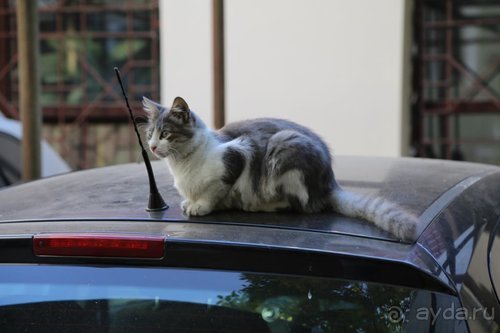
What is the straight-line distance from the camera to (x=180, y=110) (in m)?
2.31

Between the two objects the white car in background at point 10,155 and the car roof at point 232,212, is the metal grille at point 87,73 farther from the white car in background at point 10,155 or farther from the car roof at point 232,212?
the car roof at point 232,212

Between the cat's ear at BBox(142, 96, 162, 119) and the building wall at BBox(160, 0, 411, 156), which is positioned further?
the building wall at BBox(160, 0, 411, 156)

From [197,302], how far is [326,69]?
5243 millimetres

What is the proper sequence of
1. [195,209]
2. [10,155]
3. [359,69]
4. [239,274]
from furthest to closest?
[359,69] < [10,155] < [195,209] < [239,274]

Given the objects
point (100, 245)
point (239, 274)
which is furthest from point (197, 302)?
point (100, 245)

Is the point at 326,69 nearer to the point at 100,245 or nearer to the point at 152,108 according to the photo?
the point at 152,108

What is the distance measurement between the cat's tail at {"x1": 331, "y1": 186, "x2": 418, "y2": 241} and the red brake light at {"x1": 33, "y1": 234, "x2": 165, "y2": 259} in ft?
1.92

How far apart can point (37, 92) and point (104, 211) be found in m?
2.35

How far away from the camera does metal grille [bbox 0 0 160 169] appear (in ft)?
27.0

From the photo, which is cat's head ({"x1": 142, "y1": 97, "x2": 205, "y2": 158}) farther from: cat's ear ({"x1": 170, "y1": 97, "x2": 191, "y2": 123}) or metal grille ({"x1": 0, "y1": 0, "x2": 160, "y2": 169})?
metal grille ({"x1": 0, "y1": 0, "x2": 160, "y2": 169})

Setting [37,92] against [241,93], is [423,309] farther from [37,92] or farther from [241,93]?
[241,93]

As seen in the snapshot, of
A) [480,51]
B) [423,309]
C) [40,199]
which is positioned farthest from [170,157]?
[480,51]

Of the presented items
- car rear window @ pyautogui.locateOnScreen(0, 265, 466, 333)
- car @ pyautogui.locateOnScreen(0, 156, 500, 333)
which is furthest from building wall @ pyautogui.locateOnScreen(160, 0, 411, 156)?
car rear window @ pyautogui.locateOnScreen(0, 265, 466, 333)

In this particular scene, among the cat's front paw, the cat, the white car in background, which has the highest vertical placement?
the cat
